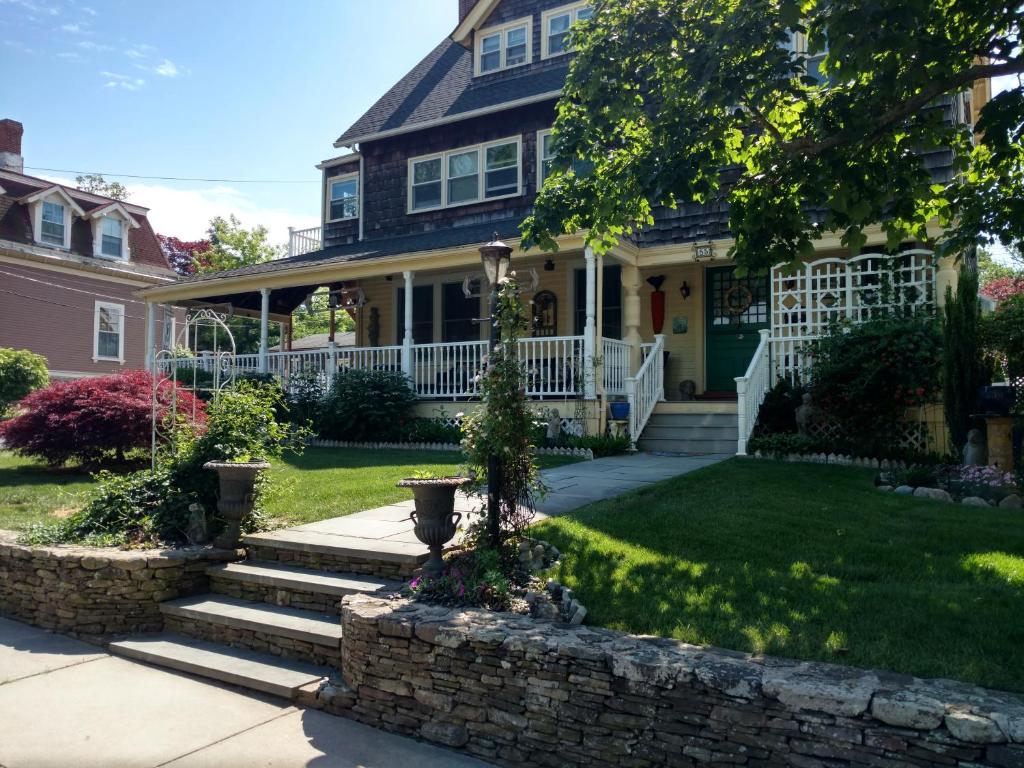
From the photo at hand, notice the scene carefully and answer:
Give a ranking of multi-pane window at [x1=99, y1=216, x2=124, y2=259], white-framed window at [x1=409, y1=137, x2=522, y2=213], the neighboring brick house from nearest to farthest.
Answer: white-framed window at [x1=409, y1=137, x2=522, y2=213] → the neighboring brick house → multi-pane window at [x1=99, y1=216, x2=124, y2=259]

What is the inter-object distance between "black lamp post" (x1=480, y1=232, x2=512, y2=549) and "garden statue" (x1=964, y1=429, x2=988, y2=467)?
594 centimetres

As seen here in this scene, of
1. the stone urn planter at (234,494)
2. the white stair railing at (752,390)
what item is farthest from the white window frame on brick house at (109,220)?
the white stair railing at (752,390)

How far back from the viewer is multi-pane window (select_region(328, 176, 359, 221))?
1767cm

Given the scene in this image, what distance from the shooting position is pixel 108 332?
2334cm

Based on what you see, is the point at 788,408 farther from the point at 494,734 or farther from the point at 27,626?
the point at 27,626

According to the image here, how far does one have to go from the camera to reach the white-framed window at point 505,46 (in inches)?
620

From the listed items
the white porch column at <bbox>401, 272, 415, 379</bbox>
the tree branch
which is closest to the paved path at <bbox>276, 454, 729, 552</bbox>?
the tree branch

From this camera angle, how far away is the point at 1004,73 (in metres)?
5.38

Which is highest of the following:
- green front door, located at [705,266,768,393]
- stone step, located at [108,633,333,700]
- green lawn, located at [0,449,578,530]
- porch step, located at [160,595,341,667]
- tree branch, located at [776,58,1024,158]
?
tree branch, located at [776,58,1024,158]

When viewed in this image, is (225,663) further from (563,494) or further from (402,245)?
(402,245)

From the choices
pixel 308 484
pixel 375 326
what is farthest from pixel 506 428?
pixel 375 326

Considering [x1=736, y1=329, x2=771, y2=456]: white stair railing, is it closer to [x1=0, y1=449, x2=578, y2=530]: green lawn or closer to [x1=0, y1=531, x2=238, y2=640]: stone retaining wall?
[x1=0, y1=449, x2=578, y2=530]: green lawn

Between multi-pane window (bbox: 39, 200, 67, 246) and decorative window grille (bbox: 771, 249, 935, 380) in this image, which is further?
multi-pane window (bbox: 39, 200, 67, 246)

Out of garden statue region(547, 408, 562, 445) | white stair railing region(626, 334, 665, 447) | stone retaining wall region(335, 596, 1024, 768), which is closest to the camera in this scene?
stone retaining wall region(335, 596, 1024, 768)
